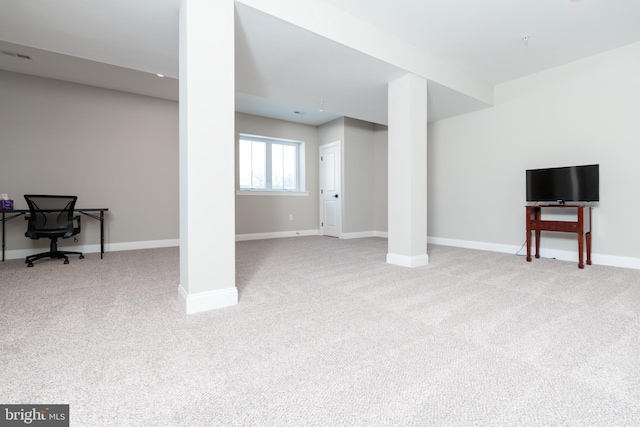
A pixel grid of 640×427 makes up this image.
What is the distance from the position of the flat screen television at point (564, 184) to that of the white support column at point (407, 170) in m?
1.48

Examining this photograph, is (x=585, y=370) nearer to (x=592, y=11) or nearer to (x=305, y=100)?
(x=592, y=11)

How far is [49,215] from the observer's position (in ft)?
13.0

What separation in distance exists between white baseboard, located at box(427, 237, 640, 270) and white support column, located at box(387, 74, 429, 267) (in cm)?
159

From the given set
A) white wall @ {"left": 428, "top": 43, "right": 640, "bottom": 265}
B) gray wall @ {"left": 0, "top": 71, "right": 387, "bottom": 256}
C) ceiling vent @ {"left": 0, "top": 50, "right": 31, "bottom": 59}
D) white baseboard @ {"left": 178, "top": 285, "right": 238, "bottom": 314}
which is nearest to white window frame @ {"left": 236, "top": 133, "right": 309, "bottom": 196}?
gray wall @ {"left": 0, "top": 71, "right": 387, "bottom": 256}

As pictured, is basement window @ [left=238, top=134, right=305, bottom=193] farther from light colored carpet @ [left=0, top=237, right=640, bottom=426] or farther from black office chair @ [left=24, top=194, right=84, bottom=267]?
light colored carpet @ [left=0, top=237, right=640, bottom=426]

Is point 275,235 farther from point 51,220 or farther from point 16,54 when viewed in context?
point 16,54

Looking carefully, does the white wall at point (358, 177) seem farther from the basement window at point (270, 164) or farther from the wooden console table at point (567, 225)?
the wooden console table at point (567, 225)

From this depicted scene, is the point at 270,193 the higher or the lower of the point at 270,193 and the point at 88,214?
the higher

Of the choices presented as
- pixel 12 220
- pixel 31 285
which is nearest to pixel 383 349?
pixel 31 285

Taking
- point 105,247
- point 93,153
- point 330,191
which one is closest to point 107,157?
point 93,153

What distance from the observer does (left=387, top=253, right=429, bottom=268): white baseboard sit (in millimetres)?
3357

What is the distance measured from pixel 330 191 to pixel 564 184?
12.8ft

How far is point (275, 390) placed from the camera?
45.3 inches

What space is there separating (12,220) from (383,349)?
4.99 meters
